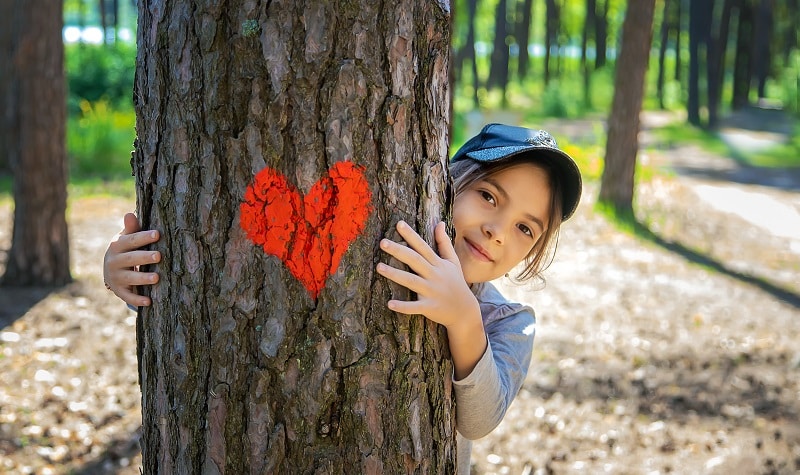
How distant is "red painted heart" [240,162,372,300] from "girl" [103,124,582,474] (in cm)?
10

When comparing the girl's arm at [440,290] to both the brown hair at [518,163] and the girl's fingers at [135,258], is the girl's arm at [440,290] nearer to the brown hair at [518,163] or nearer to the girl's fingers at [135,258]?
the brown hair at [518,163]

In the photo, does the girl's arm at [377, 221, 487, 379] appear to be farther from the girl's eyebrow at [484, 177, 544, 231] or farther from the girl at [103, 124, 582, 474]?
the girl's eyebrow at [484, 177, 544, 231]

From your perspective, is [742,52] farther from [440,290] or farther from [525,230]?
[440,290]

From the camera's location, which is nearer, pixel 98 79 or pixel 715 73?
pixel 98 79

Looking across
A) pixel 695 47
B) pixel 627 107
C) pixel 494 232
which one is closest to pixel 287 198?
pixel 494 232

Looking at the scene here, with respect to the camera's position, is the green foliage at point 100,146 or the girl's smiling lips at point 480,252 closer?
the girl's smiling lips at point 480,252

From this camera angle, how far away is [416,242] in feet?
4.90

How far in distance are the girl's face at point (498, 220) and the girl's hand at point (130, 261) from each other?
0.73 metres

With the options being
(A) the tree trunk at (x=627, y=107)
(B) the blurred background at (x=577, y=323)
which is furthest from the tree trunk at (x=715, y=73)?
(A) the tree trunk at (x=627, y=107)

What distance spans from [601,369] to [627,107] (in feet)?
17.7

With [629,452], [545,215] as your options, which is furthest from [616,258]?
[545,215]

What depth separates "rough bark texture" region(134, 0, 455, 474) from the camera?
142 cm

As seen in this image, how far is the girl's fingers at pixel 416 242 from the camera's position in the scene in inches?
58.4

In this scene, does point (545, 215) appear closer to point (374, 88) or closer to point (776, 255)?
point (374, 88)
